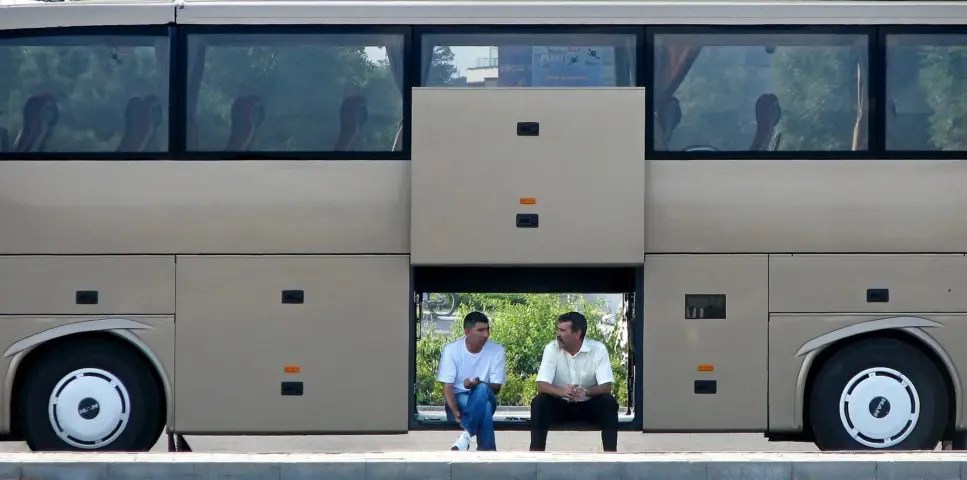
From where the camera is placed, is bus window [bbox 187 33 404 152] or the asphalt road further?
the asphalt road

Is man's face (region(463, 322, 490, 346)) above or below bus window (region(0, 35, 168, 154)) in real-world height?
below

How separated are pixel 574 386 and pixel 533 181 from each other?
5.18ft

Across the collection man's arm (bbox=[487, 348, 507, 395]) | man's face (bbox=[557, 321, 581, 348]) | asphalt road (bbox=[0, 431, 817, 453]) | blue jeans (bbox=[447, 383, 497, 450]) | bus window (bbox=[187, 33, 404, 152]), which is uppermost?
bus window (bbox=[187, 33, 404, 152])

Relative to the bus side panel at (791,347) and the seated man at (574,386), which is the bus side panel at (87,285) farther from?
the bus side panel at (791,347)

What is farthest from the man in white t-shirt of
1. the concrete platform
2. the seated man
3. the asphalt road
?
the concrete platform

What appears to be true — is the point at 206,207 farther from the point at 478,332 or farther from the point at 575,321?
the point at 575,321

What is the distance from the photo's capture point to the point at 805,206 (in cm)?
1067

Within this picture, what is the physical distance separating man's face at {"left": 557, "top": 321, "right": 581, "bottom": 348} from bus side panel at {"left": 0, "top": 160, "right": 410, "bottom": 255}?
4.37 ft

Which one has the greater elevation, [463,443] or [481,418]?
[481,418]

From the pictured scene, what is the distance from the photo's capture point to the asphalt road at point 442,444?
12.8 meters

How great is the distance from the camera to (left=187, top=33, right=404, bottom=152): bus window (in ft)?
35.0

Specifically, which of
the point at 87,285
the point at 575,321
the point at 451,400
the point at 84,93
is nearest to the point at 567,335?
the point at 575,321

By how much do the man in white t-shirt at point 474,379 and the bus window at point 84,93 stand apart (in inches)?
105

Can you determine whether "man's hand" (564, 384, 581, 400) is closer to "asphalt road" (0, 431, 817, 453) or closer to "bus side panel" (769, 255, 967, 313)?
"bus side panel" (769, 255, 967, 313)
